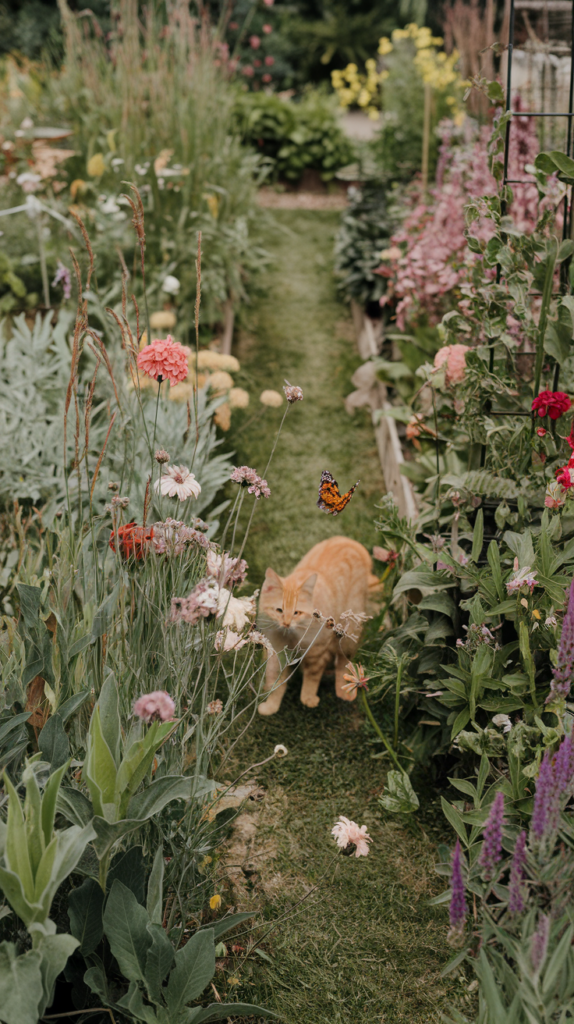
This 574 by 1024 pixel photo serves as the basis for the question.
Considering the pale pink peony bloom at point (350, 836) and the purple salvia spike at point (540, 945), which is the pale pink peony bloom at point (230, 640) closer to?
the pale pink peony bloom at point (350, 836)

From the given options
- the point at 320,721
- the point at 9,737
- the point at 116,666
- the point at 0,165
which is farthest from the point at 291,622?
the point at 0,165

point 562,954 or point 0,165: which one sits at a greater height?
point 0,165

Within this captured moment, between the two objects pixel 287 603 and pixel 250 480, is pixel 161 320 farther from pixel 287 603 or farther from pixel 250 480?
pixel 250 480

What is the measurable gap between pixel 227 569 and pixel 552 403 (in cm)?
101

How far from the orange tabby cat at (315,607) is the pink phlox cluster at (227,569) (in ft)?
1.55

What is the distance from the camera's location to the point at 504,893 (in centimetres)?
147

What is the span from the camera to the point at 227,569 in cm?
176

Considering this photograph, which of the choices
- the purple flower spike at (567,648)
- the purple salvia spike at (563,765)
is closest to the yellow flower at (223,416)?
the purple flower spike at (567,648)

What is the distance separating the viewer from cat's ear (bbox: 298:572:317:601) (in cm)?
236

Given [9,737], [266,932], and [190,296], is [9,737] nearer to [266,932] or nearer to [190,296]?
[266,932]

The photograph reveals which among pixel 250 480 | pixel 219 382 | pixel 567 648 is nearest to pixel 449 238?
pixel 219 382

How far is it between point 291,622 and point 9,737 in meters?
0.93

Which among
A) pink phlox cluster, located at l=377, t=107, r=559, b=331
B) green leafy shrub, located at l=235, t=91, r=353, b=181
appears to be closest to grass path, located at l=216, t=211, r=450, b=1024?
pink phlox cluster, located at l=377, t=107, r=559, b=331

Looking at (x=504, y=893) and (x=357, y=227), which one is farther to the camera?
(x=357, y=227)
